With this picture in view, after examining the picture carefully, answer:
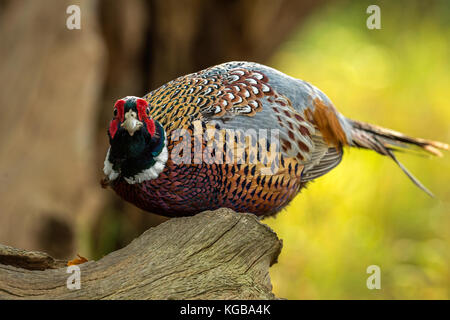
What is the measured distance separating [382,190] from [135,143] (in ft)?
22.0

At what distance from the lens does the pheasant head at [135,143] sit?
10.1 feet

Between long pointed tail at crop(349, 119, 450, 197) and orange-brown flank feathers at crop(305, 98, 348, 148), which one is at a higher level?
orange-brown flank feathers at crop(305, 98, 348, 148)

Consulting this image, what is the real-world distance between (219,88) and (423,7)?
9053 millimetres

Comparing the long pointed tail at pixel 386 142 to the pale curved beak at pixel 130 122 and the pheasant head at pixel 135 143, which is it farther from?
the pale curved beak at pixel 130 122

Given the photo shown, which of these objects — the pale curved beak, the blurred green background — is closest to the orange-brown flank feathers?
the pale curved beak

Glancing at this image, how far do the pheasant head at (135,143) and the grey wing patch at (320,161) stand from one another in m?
1.03

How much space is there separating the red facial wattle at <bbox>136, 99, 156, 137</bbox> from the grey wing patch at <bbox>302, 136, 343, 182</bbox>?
1.11 metres

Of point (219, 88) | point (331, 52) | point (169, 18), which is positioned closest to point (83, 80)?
point (169, 18)

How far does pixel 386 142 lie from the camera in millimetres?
4418

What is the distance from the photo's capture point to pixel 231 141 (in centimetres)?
335

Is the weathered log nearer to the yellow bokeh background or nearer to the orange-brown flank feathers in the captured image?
the orange-brown flank feathers

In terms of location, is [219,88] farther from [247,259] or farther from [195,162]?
[247,259]

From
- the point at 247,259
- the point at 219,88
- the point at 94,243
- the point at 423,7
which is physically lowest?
the point at 94,243

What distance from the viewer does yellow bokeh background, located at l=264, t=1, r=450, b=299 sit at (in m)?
8.19
